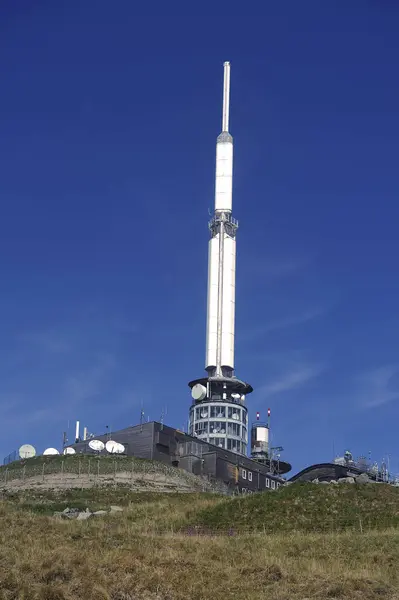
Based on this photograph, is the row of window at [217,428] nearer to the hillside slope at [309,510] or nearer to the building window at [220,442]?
the building window at [220,442]

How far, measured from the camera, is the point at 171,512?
52.6m

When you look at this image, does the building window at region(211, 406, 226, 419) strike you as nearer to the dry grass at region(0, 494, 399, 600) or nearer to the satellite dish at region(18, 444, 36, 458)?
the satellite dish at region(18, 444, 36, 458)

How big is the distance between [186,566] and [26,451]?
307ft

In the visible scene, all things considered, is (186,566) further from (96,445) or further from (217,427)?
(217,427)

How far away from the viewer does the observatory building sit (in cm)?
13612

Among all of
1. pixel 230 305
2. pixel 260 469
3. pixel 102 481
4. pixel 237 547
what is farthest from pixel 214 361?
pixel 237 547

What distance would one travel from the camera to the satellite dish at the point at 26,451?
117 metres

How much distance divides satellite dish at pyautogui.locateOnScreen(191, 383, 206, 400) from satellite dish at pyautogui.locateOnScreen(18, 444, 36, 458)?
2964cm

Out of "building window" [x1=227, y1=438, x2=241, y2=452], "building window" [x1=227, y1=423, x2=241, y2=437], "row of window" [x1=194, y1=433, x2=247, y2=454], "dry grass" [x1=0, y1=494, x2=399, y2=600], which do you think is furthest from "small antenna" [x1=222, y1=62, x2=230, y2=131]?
"dry grass" [x1=0, y1=494, x2=399, y2=600]

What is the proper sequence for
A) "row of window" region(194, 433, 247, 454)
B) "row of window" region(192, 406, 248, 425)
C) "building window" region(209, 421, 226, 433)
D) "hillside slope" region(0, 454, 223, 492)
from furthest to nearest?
"row of window" region(192, 406, 248, 425), "building window" region(209, 421, 226, 433), "row of window" region(194, 433, 247, 454), "hillside slope" region(0, 454, 223, 492)

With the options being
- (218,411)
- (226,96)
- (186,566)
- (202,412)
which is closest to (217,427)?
(218,411)

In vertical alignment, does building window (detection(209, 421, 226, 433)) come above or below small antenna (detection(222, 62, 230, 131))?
below

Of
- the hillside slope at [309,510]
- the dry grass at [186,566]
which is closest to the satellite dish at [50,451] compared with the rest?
the hillside slope at [309,510]

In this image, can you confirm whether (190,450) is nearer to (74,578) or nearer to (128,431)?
(128,431)
